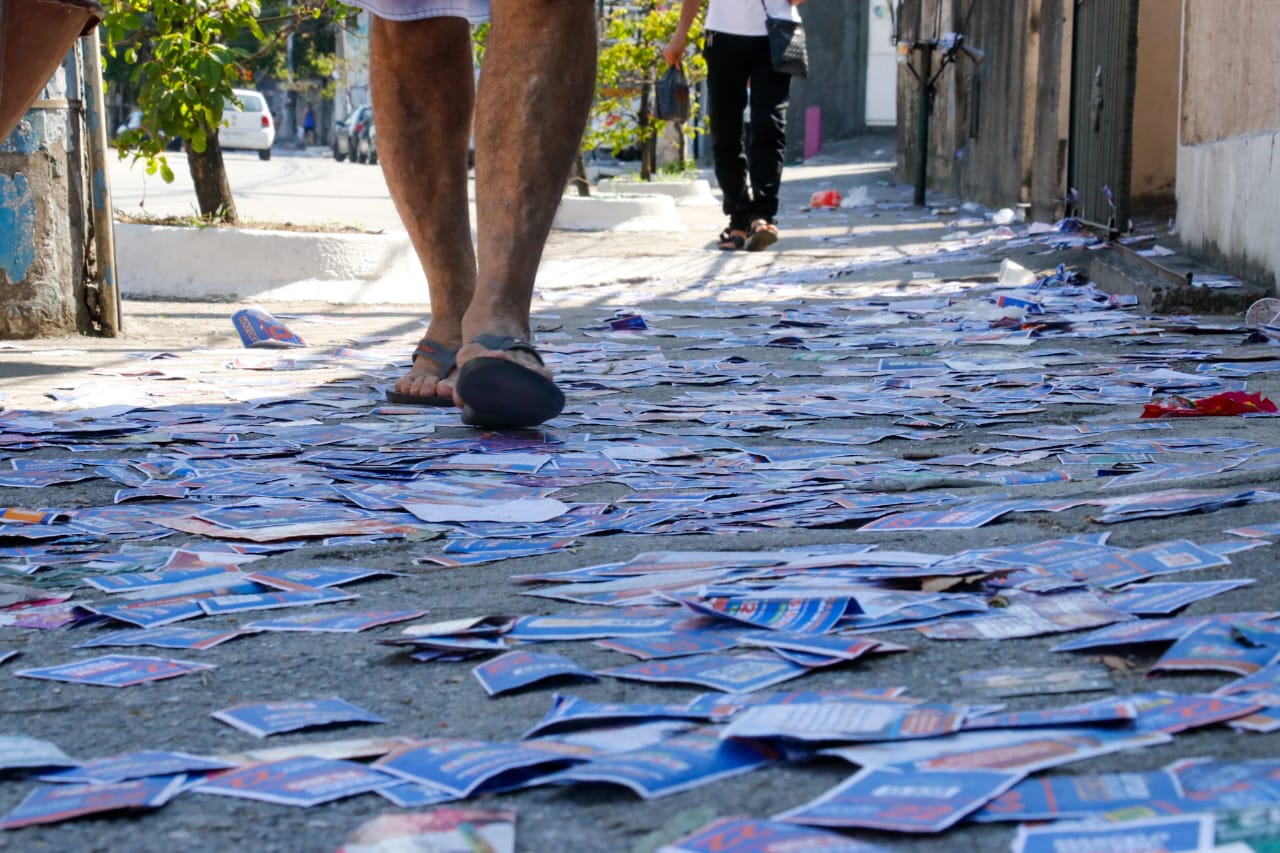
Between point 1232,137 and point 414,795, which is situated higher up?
point 1232,137

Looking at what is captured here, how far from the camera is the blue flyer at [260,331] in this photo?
416 centimetres

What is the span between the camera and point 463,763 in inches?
39.7

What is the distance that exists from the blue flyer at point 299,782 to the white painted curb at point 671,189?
10.9 meters

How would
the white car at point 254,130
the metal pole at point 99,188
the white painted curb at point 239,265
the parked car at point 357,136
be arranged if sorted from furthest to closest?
the white car at point 254,130 < the parked car at point 357,136 < the white painted curb at point 239,265 < the metal pole at point 99,188

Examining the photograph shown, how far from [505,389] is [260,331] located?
200cm

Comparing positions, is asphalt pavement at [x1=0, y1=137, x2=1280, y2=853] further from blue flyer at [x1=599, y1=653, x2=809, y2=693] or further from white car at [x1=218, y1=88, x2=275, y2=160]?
white car at [x1=218, y1=88, x2=275, y2=160]

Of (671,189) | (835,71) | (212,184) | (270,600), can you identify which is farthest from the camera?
(835,71)

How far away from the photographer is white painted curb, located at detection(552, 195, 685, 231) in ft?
31.3

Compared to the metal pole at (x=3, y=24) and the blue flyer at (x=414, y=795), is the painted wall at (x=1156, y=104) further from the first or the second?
the blue flyer at (x=414, y=795)

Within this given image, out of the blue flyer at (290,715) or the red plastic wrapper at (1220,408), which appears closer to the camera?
the blue flyer at (290,715)

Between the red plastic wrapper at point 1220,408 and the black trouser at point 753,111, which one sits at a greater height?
the black trouser at point 753,111

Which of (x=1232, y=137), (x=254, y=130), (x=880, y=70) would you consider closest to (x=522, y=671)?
(x=1232, y=137)

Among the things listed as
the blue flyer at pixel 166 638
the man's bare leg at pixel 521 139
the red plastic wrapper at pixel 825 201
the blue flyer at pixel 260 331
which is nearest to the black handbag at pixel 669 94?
the red plastic wrapper at pixel 825 201

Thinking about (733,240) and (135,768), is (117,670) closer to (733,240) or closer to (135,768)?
(135,768)
